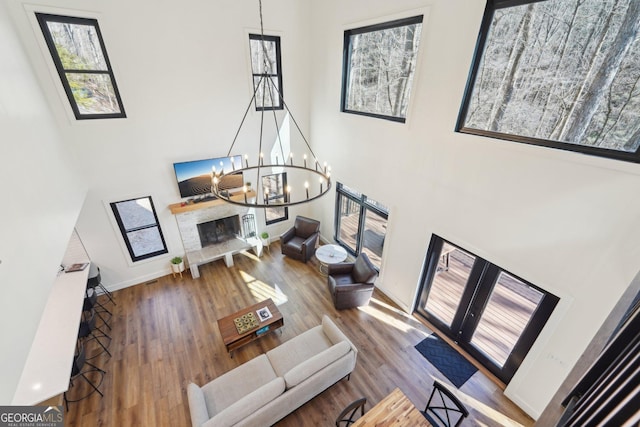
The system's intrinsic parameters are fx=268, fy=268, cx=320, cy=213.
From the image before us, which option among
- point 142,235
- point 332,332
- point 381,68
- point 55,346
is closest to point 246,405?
point 332,332

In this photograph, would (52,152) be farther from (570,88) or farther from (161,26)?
(570,88)

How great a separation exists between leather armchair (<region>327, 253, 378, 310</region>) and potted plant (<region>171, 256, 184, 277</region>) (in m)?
3.66

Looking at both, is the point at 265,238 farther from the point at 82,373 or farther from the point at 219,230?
the point at 82,373

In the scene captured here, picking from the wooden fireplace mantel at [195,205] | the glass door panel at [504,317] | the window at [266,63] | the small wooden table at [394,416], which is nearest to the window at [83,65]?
the wooden fireplace mantel at [195,205]

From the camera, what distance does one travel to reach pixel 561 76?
9.65 feet

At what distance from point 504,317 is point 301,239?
4.79 metres

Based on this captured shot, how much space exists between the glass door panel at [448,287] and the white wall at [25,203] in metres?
5.48

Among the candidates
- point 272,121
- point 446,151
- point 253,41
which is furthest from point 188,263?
point 446,151

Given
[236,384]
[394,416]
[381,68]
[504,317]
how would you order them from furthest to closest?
[381,68], [504,317], [236,384], [394,416]

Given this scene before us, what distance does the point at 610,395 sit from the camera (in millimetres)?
1524

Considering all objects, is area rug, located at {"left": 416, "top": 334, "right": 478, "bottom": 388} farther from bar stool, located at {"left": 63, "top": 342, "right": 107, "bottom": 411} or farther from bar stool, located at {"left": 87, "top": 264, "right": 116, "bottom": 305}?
bar stool, located at {"left": 87, "top": 264, "right": 116, "bottom": 305}

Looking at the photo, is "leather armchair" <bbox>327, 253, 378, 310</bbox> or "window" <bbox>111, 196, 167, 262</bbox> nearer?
"leather armchair" <bbox>327, 253, 378, 310</bbox>

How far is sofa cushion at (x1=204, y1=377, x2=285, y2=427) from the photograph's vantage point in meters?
3.11

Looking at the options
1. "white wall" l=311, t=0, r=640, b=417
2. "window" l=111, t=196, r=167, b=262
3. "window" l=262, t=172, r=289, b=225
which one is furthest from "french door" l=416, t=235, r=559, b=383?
"window" l=111, t=196, r=167, b=262
